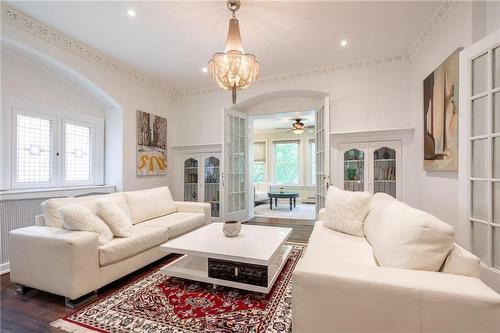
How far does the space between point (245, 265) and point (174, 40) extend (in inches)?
121

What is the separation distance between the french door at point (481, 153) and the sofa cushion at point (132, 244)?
3111mm

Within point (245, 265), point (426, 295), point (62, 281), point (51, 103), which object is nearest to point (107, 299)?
point (62, 281)

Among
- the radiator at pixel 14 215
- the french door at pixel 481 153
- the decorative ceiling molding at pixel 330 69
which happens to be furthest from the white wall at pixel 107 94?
the french door at pixel 481 153

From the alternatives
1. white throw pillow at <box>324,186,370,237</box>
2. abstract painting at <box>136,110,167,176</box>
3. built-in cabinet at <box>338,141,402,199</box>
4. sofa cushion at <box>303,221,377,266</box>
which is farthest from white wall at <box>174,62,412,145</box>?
sofa cushion at <box>303,221,377,266</box>

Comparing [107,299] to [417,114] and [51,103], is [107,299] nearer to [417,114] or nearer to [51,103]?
[51,103]

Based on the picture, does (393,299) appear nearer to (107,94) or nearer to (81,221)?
(81,221)

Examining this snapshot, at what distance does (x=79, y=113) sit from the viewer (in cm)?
370

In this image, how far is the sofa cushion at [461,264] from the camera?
119cm

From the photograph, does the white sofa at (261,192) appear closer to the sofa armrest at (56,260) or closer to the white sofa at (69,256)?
the white sofa at (69,256)

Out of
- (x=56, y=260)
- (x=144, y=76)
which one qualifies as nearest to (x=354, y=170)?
(x=56, y=260)

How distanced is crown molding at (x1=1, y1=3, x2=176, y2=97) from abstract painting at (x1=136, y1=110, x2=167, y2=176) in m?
0.68

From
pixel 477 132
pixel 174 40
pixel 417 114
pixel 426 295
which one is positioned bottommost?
pixel 426 295

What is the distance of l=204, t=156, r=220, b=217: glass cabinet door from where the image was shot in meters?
5.15

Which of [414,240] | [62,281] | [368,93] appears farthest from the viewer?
[368,93]
